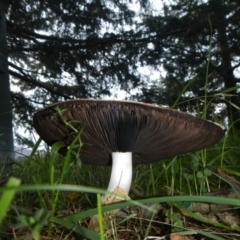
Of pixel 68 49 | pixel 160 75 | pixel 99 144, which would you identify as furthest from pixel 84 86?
pixel 99 144

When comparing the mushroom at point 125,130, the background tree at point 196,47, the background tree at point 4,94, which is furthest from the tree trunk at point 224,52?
the mushroom at point 125,130

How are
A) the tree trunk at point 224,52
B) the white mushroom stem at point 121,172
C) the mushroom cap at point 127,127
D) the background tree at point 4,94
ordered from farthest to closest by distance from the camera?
the tree trunk at point 224,52 < the background tree at point 4,94 < the white mushroom stem at point 121,172 < the mushroom cap at point 127,127

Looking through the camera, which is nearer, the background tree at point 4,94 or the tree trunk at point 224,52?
the background tree at point 4,94

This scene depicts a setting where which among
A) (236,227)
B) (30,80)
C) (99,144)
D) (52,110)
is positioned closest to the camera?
(236,227)

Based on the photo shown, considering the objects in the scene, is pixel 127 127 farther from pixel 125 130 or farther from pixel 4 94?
pixel 4 94

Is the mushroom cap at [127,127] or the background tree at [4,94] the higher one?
the background tree at [4,94]

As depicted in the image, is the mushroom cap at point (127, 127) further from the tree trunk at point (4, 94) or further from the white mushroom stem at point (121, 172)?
the tree trunk at point (4, 94)

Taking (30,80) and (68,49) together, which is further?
(68,49)

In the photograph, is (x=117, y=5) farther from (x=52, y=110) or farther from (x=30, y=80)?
(x=52, y=110)
